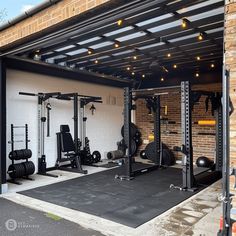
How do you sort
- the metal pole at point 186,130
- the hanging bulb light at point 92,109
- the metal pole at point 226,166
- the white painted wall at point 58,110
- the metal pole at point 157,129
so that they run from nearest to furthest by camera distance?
1. the metal pole at point 226,166
2. the metal pole at point 186,130
3. the white painted wall at point 58,110
4. the metal pole at point 157,129
5. the hanging bulb light at point 92,109

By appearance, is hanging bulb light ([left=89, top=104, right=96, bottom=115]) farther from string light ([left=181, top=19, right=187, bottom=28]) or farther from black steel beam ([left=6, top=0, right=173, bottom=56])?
string light ([left=181, top=19, right=187, bottom=28])

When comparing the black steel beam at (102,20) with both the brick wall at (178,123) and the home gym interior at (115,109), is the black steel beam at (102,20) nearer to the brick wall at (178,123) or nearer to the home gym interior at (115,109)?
the home gym interior at (115,109)

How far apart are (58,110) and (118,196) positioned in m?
3.54

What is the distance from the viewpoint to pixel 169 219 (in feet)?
11.2

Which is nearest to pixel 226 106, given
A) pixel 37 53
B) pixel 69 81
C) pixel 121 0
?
pixel 121 0

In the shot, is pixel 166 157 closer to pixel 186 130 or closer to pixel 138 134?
pixel 138 134

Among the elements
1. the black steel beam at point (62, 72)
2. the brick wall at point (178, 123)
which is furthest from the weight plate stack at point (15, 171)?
the brick wall at point (178, 123)

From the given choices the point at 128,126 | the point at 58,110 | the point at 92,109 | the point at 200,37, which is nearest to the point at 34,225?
the point at 128,126

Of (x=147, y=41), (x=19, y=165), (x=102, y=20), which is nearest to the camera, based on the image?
(x=102, y=20)

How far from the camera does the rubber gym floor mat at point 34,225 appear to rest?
3004 millimetres

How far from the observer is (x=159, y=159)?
738cm

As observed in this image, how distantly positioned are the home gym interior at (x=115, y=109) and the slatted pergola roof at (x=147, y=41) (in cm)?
2

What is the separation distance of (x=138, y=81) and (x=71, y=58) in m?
3.55

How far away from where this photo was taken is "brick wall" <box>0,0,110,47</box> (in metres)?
2.91
